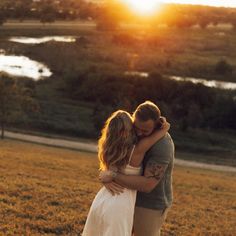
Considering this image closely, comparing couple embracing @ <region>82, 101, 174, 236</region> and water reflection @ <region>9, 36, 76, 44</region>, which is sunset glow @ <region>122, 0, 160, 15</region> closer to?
water reflection @ <region>9, 36, 76, 44</region>

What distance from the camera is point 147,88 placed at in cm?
5169

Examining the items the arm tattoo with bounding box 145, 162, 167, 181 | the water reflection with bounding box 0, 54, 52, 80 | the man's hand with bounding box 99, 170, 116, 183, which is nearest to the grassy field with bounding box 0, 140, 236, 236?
the man's hand with bounding box 99, 170, 116, 183

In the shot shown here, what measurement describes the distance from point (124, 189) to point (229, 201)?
10.6 m

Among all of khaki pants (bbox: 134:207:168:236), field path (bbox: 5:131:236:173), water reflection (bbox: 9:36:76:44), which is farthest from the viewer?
water reflection (bbox: 9:36:76:44)

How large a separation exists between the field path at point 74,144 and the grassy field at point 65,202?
39.0 feet

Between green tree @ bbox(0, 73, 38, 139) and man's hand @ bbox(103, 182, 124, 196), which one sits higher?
man's hand @ bbox(103, 182, 124, 196)

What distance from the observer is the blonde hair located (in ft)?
19.3

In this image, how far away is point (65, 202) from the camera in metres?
11.9

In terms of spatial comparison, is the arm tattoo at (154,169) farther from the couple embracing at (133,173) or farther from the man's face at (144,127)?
the man's face at (144,127)

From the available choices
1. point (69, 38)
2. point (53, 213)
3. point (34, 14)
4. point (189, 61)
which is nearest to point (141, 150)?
point (53, 213)

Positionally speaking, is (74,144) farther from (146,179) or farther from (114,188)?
(146,179)

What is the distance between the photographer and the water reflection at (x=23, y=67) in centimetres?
6475

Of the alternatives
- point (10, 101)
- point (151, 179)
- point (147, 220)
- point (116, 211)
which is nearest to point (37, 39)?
point (10, 101)

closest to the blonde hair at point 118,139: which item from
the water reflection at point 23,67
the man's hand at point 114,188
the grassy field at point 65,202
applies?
the man's hand at point 114,188
